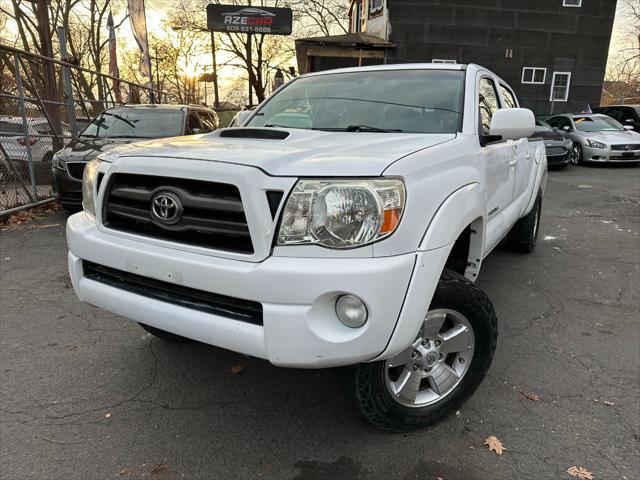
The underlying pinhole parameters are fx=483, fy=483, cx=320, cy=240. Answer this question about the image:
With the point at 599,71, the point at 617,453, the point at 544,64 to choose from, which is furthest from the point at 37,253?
the point at 599,71

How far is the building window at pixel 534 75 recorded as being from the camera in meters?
21.4

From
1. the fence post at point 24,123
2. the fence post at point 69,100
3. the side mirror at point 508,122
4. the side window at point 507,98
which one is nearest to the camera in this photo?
the side mirror at point 508,122

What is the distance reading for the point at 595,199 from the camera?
935cm

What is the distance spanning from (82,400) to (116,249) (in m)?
1.06

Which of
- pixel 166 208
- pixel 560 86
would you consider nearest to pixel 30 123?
pixel 166 208

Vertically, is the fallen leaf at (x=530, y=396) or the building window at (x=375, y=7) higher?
the building window at (x=375, y=7)

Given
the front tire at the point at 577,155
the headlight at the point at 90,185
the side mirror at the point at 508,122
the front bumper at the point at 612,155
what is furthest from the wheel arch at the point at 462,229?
the front tire at the point at 577,155

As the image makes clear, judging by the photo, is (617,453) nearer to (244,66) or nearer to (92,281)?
(92,281)

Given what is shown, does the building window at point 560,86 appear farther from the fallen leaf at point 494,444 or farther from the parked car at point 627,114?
the fallen leaf at point 494,444

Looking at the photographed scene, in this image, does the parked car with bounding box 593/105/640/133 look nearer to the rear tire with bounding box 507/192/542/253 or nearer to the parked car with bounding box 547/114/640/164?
the parked car with bounding box 547/114/640/164

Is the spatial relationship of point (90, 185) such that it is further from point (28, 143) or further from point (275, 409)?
point (28, 143)

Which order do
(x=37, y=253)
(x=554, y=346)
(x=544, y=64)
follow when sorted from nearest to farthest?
(x=554, y=346), (x=37, y=253), (x=544, y=64)

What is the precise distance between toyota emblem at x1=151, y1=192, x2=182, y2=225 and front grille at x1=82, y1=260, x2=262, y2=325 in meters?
0.29

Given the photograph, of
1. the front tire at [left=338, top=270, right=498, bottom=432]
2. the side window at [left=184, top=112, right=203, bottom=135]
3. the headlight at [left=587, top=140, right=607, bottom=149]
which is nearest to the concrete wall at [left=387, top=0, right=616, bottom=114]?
the headlight at [left=587, top=140, right=607, bottom=149]
